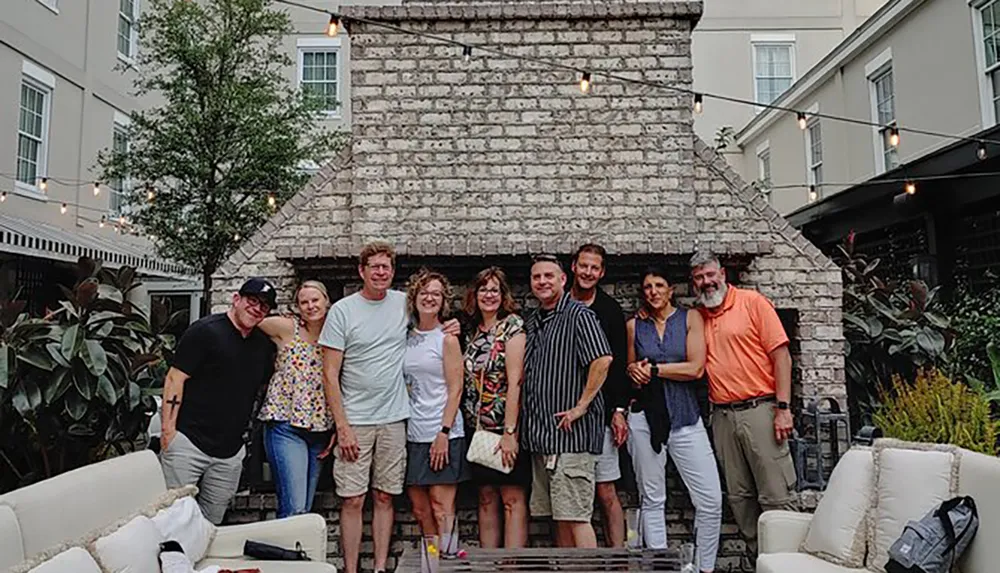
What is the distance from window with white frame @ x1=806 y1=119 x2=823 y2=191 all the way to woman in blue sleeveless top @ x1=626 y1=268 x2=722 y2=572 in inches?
318

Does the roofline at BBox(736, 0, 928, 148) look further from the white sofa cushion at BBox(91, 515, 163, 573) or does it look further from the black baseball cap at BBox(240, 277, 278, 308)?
the white sofa cushion at BBox(91, 515, 163, 573)

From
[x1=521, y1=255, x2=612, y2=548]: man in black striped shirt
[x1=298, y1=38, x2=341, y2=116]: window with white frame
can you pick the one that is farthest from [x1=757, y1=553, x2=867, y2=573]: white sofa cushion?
[x1=298, y1=38, x2=341, y2=116]: window with white frame

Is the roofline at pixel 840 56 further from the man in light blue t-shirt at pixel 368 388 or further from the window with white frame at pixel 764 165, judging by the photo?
the man in light blue t-shirt at pixel 368 388

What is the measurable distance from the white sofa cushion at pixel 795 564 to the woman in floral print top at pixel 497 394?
1108 millimetres

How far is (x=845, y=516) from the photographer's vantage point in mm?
2701

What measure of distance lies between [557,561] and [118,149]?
1150 cm

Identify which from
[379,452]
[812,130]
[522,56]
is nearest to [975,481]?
[379,452]

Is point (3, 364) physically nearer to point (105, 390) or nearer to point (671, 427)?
point (105, 390)

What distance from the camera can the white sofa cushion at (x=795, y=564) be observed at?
8.48ft

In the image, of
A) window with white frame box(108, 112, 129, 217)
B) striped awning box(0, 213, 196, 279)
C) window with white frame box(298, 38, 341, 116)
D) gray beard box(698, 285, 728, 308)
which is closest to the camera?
gray beard box(698, 285, 728, 308)

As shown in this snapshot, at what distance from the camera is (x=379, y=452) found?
3.17m

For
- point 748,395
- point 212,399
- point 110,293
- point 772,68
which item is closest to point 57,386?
point 110,293

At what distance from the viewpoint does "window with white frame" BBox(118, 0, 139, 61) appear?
1102cm

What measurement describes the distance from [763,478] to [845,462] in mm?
455
